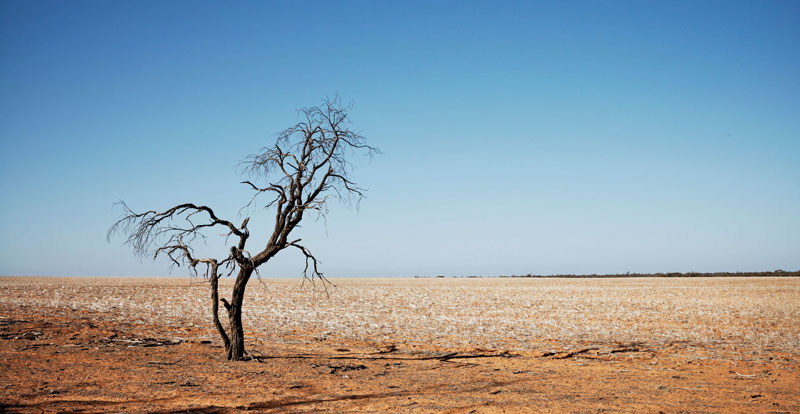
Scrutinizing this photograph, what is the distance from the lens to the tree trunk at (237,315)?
11633mm

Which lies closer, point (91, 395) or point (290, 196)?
point (91, 395)

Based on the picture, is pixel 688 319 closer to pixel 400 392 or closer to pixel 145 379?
pixel 400 392

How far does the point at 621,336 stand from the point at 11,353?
18576 mm

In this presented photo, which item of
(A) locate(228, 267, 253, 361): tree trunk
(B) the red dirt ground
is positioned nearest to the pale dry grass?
(B) the red dirt ground

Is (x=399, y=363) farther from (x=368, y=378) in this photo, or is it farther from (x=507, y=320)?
(x=507, y=320)

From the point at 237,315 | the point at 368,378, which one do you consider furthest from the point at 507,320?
the point at 237,315

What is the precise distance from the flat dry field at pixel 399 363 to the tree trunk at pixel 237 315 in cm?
56

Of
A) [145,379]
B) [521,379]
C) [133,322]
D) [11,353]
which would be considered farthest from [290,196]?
[133,322]

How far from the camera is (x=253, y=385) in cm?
952

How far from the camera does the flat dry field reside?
8.49 metres

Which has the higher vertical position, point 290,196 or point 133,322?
point 290,196

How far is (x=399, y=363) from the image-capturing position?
13.0m

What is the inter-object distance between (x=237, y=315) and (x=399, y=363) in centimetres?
426

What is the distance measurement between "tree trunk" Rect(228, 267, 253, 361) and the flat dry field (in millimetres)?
564
